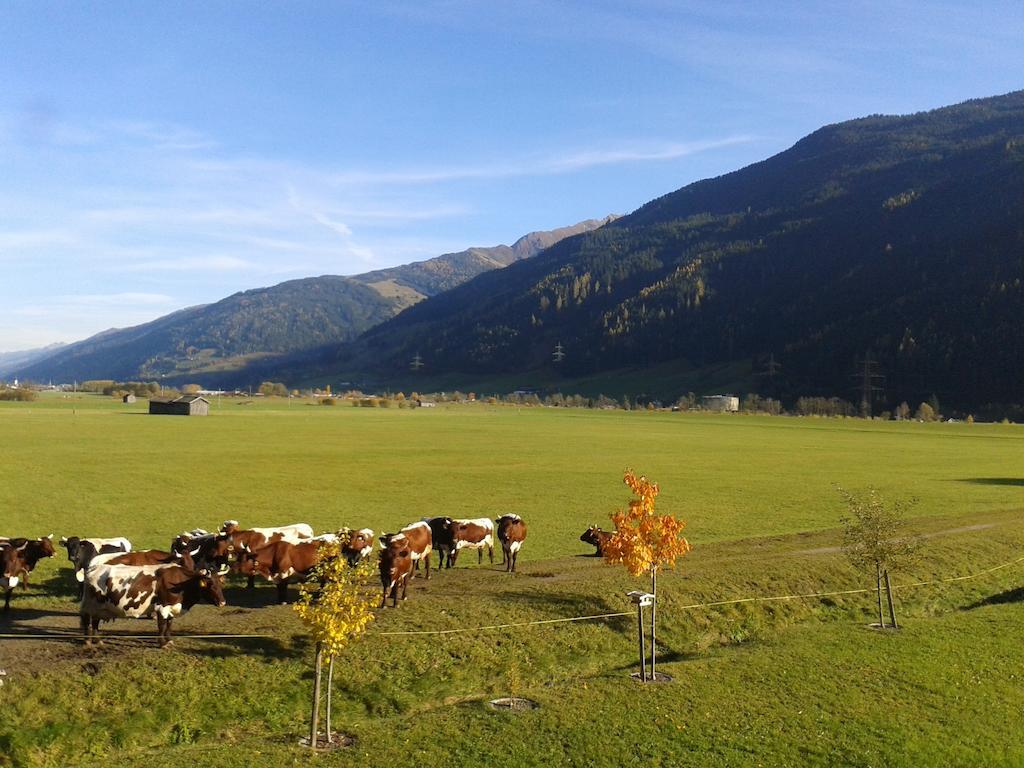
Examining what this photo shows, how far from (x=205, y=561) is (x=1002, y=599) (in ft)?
88.7

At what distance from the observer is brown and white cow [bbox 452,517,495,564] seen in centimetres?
2859

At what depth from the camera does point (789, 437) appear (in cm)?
11444

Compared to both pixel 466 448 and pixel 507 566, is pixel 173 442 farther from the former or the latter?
pixel 507 566

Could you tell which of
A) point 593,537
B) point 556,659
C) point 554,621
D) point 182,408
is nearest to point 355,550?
point 554,621

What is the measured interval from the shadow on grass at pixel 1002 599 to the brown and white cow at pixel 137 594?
81.4 feet

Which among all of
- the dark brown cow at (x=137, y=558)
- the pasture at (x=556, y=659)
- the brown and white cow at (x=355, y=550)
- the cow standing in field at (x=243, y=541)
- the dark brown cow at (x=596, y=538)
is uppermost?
the dark brown cow at (x=137, y=558)

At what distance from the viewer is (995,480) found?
194 feet

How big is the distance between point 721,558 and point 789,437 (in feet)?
298

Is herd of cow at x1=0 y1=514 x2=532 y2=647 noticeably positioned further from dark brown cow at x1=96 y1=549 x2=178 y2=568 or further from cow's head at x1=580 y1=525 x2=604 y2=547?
cow's head at x1=580 y1=525 x2=604 y2=547

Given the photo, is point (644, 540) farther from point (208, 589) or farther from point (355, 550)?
point (208, 589)

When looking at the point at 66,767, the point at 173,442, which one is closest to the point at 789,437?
the point at 173,442

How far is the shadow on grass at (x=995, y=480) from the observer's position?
187 feet

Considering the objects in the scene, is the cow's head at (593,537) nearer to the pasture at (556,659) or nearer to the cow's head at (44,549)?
the pasture at (556,659)

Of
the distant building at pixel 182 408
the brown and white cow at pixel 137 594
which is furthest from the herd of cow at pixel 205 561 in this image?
the distant building at pixel 182 408
